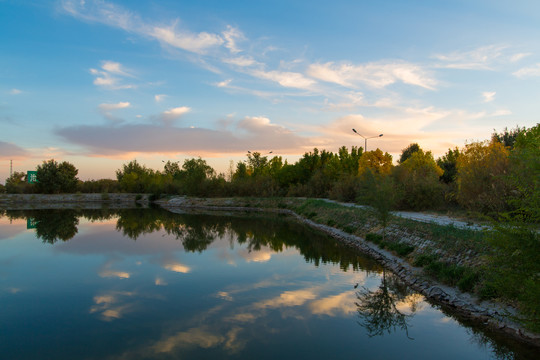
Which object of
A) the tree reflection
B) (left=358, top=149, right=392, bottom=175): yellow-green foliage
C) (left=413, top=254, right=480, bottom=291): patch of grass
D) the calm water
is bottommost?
the tree reflection

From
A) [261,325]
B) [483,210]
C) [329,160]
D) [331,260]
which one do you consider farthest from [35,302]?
[329,160]

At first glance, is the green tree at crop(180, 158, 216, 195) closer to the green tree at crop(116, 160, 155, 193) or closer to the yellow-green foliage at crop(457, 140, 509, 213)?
the green tree at crop(116, 160, 155, 193)

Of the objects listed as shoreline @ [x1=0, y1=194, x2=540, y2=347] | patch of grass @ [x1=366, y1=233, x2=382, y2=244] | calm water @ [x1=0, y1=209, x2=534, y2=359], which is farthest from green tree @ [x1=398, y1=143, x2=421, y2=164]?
calm water @ [x1=0, y1=209, x2=534, y2=359]

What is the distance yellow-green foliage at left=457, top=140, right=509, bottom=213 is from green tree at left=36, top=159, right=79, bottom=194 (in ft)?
229

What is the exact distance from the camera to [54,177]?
6756 centimetres

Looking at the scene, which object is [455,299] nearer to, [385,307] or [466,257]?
[466,257]

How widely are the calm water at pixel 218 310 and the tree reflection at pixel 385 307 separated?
5cm

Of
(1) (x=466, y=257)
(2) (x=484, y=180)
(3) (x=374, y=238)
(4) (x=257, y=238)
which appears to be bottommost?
(4) (x=257, y=238)

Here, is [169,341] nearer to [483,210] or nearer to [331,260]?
[331,260]

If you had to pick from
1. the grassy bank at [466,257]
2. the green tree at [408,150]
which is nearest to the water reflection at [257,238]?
the grassy bank at [466,257]

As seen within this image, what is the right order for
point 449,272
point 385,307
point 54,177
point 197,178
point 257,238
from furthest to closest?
point 54,177 < point 197,178 < point 257,238 < point 449,272 < point 385,307

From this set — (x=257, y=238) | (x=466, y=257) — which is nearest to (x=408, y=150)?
(x=257, y=238)

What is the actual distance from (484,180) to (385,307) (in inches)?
532

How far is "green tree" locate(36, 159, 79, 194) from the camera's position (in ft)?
221
